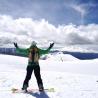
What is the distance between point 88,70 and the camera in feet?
77.8

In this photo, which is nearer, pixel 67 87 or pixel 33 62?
pixel 33 62

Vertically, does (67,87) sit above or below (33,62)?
below

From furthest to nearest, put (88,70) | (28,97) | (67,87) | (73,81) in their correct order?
(88,70) < (73,81) < (67,87) < (28,97)

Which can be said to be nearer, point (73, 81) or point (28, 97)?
point (28, 97)

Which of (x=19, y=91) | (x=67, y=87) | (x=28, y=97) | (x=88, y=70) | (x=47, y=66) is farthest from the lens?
(x=47, y=66)

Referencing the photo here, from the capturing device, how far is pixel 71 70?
24250 mm

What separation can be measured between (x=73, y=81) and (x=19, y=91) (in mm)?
4368

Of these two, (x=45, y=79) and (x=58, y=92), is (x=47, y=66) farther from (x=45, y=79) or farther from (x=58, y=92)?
(x=58, y=92)

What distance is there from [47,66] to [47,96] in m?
15.1

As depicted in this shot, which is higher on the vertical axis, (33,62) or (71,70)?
(33,62)

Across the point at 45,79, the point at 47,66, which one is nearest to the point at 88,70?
the point at 47,66

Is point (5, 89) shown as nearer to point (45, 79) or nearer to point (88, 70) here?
point (45, 79)

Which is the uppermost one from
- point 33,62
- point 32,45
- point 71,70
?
point 32,45

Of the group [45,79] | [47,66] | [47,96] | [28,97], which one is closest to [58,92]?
[47,96]
